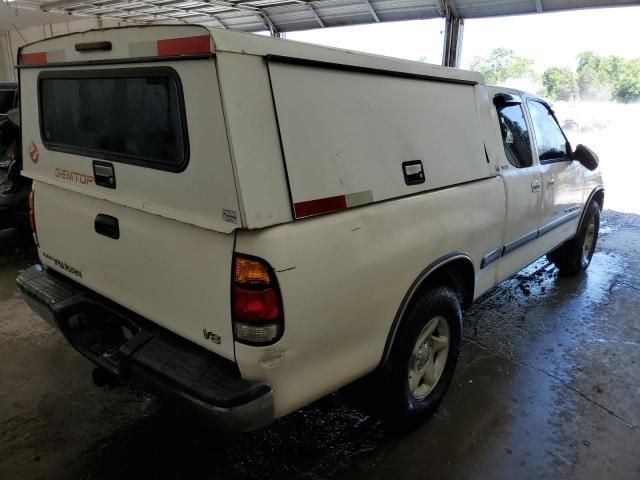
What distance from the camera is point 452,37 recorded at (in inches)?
336

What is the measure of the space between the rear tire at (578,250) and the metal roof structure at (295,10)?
3.87m

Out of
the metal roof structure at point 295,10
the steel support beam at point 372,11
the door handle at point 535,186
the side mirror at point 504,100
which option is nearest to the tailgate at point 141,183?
the side mirror at point 504,100

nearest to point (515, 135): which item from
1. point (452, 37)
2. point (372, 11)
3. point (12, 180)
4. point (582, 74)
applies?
point (12, 180)

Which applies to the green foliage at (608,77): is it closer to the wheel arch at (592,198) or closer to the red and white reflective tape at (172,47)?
the wheel arch at (592,198)

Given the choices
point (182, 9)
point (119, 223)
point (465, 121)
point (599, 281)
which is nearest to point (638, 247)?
point (599, 281)

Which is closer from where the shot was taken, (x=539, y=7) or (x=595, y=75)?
(x=539, y=7)

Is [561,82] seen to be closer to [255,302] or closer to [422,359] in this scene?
[422,359]

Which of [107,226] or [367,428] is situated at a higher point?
[107,226]

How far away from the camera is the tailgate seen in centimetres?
163

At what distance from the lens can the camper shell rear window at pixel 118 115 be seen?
176 cm

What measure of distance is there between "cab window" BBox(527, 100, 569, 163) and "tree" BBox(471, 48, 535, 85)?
5.43 meters

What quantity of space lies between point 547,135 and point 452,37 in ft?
18.0

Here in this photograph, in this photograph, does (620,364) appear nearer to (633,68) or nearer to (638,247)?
(638,247)

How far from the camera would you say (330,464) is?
7.65 ft
